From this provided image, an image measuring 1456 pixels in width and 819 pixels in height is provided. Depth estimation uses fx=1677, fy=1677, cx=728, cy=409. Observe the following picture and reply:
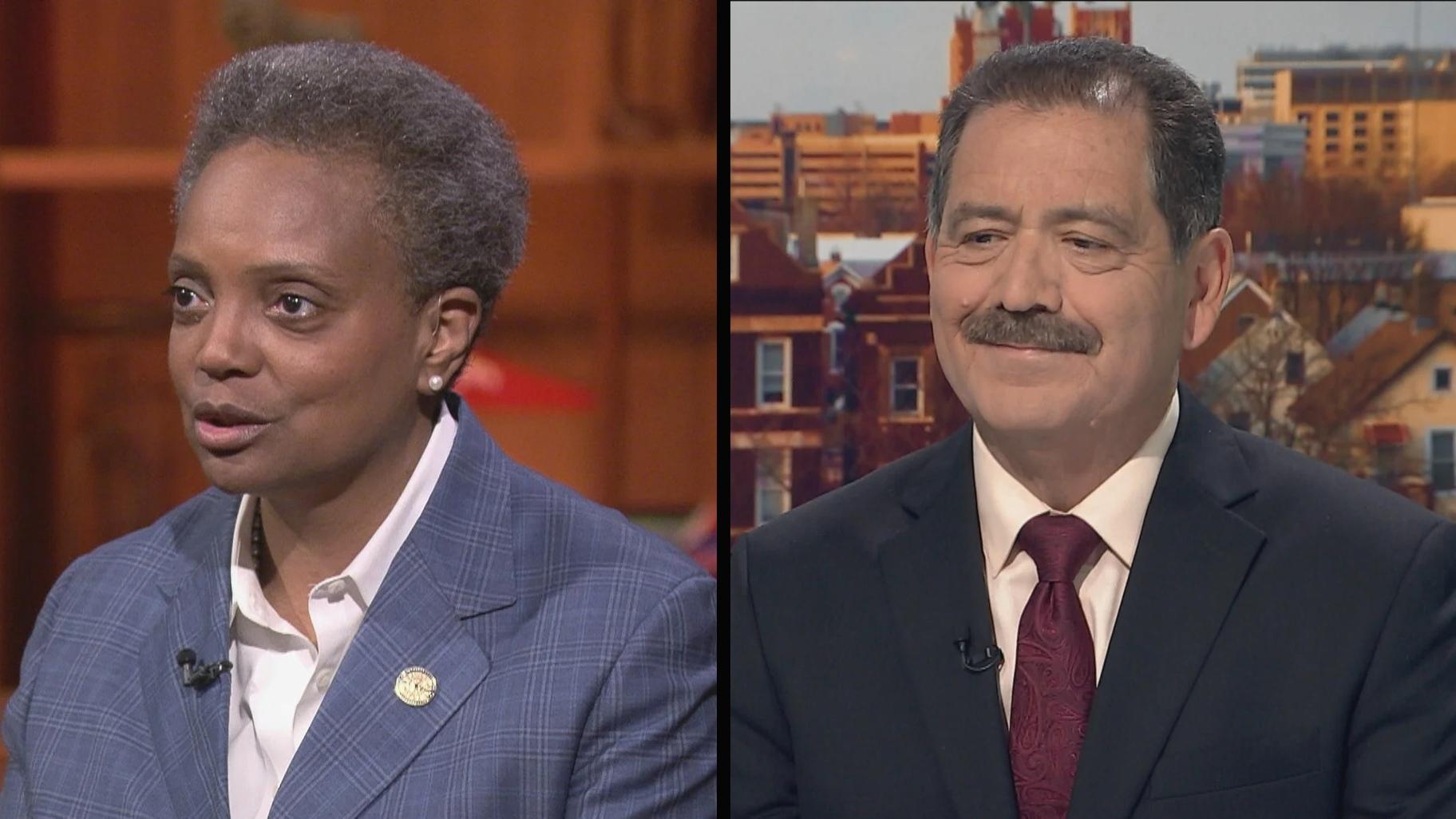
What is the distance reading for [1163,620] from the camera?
1706 millimetres

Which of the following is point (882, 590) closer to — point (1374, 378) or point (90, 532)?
point (1374, 378)

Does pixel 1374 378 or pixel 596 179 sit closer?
pixel 1374 378

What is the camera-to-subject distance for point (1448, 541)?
168 cm

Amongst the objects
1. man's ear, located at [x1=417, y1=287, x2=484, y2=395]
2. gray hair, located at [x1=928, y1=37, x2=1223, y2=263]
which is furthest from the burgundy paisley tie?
man's ear, located at [x1=417, y1=287, x2=484, y2=395]

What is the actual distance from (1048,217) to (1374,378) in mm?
567

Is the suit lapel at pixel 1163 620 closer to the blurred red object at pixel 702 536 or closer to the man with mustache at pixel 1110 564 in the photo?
the man with mustache at pixel 1110 564

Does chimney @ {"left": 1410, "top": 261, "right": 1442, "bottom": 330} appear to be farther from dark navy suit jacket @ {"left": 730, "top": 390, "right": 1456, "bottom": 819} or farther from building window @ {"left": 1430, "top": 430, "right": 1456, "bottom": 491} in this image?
dark navy suit jacket @ {"left": 730, "top": 390, "right": 1456, "bottom": 819}

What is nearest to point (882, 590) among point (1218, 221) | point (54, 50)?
point (1218, 221)

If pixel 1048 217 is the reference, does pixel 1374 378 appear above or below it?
below

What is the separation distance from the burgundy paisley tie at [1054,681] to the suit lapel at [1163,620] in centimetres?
2

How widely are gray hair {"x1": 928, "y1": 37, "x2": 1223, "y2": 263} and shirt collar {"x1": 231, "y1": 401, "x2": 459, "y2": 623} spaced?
71 centimetres

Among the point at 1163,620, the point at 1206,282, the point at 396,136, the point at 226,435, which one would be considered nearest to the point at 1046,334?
the point at 1206,282

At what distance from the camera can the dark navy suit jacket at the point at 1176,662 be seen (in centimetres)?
165

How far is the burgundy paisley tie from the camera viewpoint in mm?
1716
